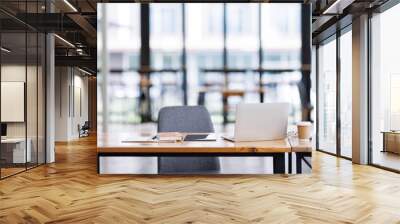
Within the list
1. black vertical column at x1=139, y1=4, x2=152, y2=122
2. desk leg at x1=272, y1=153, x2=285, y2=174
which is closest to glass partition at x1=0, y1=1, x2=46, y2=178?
black vertical column at x1=139, y1=4, x2=152, y2=122

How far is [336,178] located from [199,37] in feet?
9.43

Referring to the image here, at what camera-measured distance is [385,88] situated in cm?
640

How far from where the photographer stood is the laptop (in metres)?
3.16

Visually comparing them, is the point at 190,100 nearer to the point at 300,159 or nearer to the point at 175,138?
the point at 175,138

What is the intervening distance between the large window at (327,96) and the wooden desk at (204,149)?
6.06 m

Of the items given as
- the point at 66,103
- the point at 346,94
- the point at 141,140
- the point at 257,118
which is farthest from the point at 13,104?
the point at 66,103

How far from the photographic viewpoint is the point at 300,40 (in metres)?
3.36

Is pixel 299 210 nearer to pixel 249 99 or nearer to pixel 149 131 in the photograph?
pixel 249 99

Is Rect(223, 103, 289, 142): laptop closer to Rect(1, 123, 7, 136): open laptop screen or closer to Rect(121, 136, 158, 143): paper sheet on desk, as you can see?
Rect(121, 136, 158, 143): paper sheet on desk

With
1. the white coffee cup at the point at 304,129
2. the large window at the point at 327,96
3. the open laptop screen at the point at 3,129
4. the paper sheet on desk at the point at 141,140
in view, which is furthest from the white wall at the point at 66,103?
the white coffee cup at the point at 304,129

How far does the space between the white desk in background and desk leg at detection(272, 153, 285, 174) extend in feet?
12.7

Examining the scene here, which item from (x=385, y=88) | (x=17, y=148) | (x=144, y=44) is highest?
(x=144, y=44)

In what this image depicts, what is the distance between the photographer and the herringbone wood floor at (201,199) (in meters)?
3.08

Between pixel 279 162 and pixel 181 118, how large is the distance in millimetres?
867
